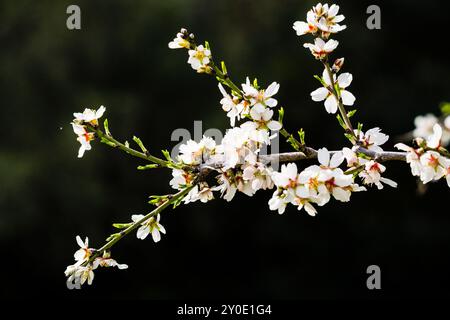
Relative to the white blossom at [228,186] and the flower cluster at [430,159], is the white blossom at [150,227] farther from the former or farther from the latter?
the flower cluster at [430,159]

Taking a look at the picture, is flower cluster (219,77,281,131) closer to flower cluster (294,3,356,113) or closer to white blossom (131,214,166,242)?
flower cluster (294,3,356,113)

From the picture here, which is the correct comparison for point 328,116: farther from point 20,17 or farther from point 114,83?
point 20,17

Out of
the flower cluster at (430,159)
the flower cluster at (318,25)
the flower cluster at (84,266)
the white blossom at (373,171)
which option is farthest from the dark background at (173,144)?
the flower cluster at (430,159)

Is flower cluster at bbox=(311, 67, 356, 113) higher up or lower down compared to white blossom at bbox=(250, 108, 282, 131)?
higher up

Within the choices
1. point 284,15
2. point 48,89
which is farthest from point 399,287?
point 48,89

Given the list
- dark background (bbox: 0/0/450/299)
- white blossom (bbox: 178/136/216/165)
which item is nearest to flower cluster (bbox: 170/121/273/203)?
white blossom (bbox: 178/136/216/165)

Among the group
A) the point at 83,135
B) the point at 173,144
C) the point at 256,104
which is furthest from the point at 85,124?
the point at 173,144
